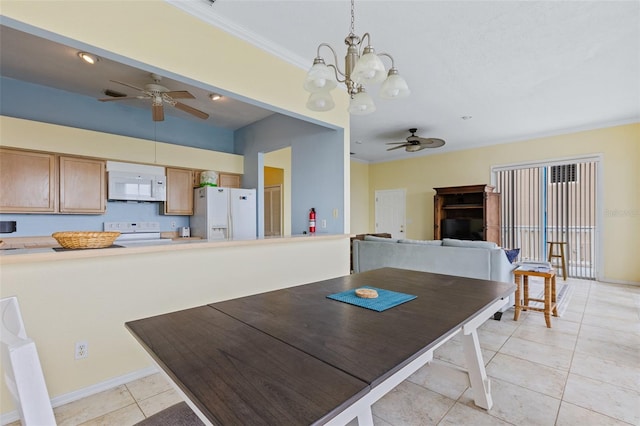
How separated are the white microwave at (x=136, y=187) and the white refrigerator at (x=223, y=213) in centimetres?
52

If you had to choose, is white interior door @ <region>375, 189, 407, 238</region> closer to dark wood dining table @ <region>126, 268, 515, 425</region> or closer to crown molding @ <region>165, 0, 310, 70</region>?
crown molding @ <region>165, 0, 310, 70</region>

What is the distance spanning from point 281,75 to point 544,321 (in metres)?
3.79

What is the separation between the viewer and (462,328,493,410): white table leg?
1.79 m

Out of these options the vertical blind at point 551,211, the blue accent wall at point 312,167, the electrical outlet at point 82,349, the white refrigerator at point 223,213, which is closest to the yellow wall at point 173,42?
the blue accent wall at point 312,167

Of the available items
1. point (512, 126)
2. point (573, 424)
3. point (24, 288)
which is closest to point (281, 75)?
point (24, 288)

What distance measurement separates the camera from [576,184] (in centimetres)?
595

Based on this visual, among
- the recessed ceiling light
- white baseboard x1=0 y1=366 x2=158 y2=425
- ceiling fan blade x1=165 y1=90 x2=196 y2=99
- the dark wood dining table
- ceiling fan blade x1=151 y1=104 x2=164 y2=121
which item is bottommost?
white baseboard x1=0 y1=366 x2=158 y2=425

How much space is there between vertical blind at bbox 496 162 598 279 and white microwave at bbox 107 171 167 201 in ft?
20.9

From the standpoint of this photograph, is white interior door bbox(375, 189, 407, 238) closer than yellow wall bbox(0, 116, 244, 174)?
No

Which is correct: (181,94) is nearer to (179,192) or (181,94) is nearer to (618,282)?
(179,192)

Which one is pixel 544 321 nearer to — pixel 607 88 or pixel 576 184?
pixel 607 88

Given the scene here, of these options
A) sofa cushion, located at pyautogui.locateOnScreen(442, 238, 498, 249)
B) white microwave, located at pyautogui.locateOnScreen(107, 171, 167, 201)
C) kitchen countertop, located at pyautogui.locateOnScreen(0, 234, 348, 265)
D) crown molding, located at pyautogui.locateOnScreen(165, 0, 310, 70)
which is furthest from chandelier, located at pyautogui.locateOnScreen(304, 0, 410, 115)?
white microwave, located at pyautogui.locateOnScreen(107, 171, 167, 201)

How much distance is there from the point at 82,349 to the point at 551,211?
7813 mm

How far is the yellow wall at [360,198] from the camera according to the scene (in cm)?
802
